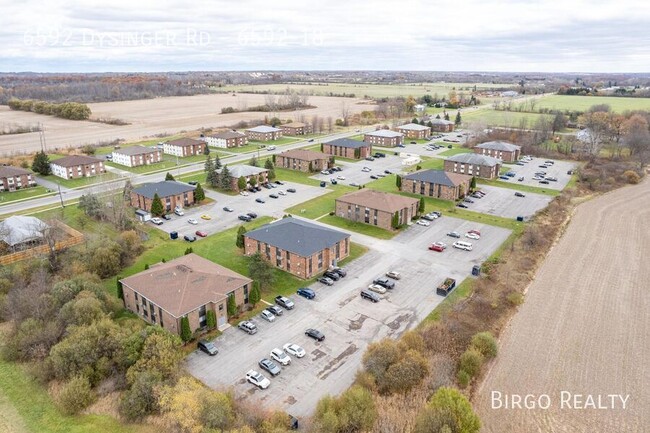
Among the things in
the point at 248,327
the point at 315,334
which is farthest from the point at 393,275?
the point at 248,327

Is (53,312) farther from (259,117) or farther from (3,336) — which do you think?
(259,117)

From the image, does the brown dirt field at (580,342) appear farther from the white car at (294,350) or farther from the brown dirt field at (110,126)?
the brown dirt field at (110,126)

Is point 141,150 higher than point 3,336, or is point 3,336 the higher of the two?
point 141,150

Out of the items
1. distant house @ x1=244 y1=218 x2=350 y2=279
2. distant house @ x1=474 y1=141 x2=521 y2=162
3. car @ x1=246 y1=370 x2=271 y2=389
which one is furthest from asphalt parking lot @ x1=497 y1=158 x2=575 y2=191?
car @ x1=246 y1=370 x2=271 y2=389

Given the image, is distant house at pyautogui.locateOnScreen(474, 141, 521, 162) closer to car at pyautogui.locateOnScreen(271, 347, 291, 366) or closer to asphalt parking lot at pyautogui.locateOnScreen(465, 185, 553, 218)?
asphalt parking lot at pyautogui.locateOnScreen(465, 185, 553, 218)

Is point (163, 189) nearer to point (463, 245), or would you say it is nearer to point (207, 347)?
point (207, 347)

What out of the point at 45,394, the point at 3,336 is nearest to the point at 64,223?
the point at 3,336
